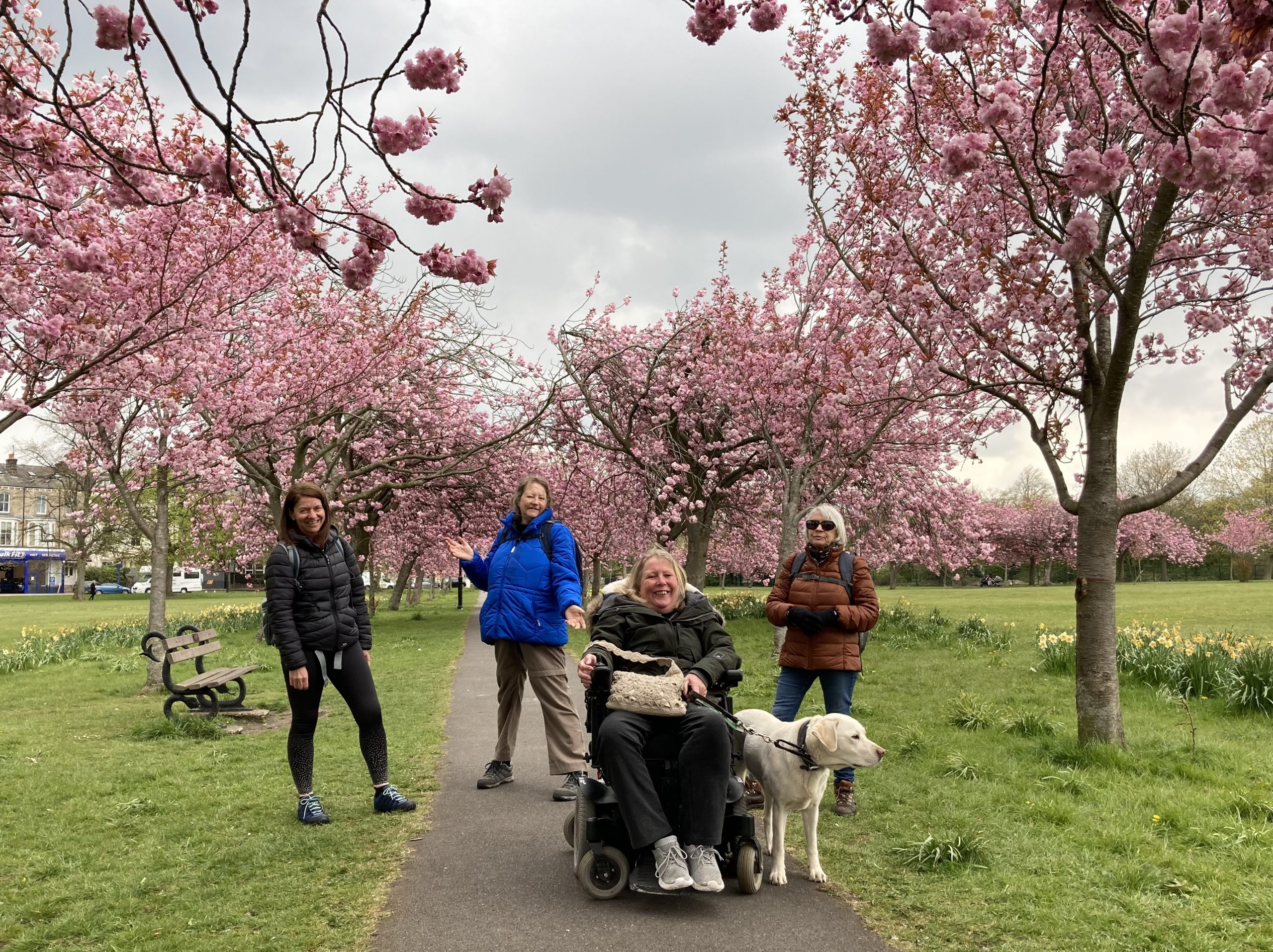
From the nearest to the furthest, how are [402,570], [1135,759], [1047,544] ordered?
[1135,759] → [402,570] → [1047,544]

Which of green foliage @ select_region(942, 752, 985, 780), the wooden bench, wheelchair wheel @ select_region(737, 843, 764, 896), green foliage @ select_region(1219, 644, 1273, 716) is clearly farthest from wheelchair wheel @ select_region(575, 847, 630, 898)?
green foliage @ select_region(1219, 644, 1273, 716)

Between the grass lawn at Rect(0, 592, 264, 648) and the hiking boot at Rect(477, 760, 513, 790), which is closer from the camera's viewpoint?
the hiking boot at Rect(477, 760, 513, 790)

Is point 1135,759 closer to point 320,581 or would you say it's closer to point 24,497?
point 320,581

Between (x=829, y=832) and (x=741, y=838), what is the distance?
123 cm

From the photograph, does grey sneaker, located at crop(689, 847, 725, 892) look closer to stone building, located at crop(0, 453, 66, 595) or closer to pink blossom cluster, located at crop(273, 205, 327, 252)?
pink blossom cluster, located at crop(273, 205, 327, 252)

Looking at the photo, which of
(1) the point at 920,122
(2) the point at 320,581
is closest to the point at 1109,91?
(1) the point at 920,122

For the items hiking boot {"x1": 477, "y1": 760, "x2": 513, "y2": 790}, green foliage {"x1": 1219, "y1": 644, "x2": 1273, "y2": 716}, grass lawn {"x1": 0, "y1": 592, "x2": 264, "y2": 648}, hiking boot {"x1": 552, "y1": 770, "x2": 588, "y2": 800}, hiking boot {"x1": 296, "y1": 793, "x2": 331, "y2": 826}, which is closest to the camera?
hiking boot {"x1": 296, "y1": 793, "x2": 331, "y2": 826}

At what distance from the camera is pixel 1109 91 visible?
7266mm

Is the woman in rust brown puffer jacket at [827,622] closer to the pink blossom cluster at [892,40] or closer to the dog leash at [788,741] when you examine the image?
the dog leash at [788,741]

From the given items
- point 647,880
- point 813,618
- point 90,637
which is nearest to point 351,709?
point 647,880

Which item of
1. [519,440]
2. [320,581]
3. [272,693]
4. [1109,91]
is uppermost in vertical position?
[1109,91]

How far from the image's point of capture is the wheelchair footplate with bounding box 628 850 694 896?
3.75m

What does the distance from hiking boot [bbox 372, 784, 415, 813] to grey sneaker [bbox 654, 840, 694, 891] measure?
210 cm

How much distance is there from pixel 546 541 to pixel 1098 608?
159 inches
